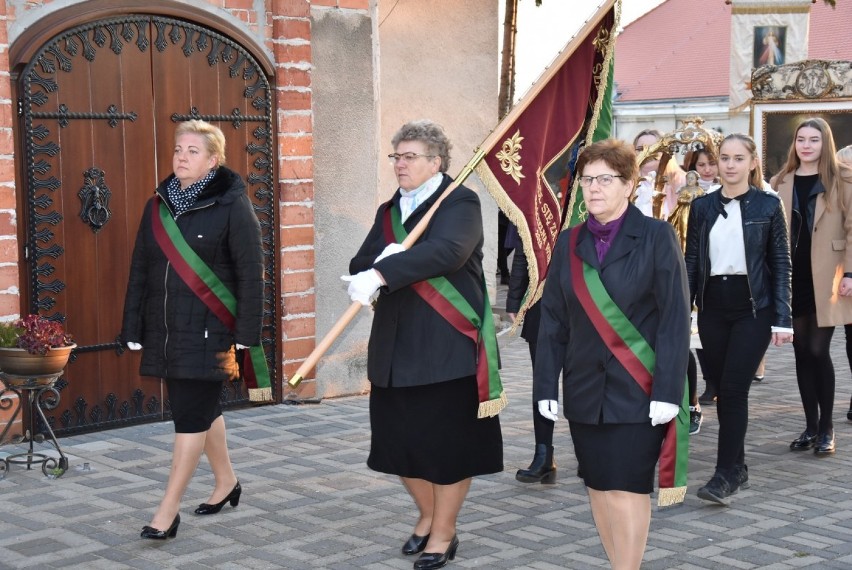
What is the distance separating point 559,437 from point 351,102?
297 cm

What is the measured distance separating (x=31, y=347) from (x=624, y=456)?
350 cm

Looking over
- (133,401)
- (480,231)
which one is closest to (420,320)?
(480,231)

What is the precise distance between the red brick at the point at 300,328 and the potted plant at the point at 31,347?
2.48 m

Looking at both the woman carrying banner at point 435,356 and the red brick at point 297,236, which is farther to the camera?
the red brick at point 297,236

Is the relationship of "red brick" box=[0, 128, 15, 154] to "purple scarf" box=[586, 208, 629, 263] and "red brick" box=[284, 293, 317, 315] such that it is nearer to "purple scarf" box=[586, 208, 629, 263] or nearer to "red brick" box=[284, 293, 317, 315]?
"red brick" box=[284, 293, 317, 315]

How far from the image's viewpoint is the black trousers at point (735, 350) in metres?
6.73

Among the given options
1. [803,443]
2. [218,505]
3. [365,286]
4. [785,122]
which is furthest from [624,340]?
[785,122]

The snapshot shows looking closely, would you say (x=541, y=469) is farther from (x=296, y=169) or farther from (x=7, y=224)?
(x=7, y=224)

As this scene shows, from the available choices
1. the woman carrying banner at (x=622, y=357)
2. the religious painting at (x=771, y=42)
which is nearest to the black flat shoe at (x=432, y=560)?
the woman carrying banner at (x=622, y=357)

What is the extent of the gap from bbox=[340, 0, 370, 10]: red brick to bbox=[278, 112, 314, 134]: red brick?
88cm

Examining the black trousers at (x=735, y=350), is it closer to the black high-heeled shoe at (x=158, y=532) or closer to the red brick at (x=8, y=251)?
the black high-heeled shoe at (x=158, y=532)

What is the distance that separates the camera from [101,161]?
26.9 feet

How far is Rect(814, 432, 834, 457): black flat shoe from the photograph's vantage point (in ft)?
A: 25.5

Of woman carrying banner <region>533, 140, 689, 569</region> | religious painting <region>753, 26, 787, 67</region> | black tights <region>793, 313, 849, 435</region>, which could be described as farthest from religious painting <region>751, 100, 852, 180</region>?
woman carrying banner <region>533, 140, 689, 569</region>
